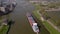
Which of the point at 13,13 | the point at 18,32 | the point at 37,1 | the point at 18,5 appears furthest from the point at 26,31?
the point at 37,1

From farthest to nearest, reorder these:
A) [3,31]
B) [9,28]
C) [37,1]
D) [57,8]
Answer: [37,1] → [57,8] → [9,28] → [3,31]

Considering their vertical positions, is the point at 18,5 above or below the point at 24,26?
below

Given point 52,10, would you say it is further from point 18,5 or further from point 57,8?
point 18,5

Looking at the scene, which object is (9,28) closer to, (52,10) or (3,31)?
(3,31)

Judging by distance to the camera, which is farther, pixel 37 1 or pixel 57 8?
pixel 37 1

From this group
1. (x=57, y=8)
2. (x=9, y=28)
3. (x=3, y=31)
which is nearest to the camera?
(x=3, y=31)

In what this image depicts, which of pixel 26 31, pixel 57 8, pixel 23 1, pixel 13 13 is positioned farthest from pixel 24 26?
pixel 23 1
